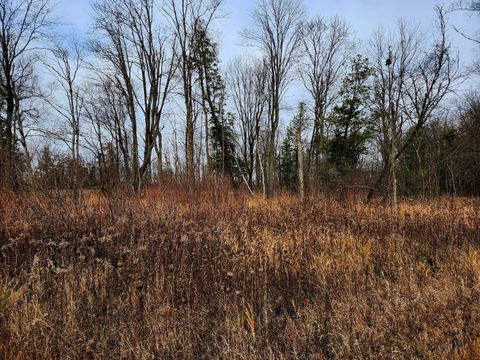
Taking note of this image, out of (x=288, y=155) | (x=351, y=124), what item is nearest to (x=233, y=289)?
(x=351, y=124)

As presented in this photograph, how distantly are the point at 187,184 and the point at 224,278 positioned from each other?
4.81 m

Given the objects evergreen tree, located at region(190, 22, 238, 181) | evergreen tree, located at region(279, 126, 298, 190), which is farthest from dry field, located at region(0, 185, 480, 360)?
evergreen tree, located at region(279, 126, 298, 190)

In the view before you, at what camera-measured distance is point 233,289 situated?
11.7 feet

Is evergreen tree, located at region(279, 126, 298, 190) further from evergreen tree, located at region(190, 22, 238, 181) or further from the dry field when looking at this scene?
the dry field

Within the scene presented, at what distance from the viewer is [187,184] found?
27.3 feet

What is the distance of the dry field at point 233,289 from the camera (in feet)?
8.00

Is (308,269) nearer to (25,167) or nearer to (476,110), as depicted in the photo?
(25,167)

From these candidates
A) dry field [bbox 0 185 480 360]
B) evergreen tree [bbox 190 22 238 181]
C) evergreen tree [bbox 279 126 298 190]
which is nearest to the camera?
dry field [bbox 0 185 480 360]

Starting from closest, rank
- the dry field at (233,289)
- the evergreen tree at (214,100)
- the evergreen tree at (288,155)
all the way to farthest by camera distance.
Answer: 1. the dry field at (233,289)
2. the evergreen tree at (214,100)
3. the evergreen tree at (288,155)

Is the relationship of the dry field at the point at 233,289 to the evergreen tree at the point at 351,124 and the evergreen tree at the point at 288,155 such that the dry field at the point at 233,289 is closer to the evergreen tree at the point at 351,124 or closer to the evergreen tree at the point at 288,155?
the evergreen tree at the point at 351,124

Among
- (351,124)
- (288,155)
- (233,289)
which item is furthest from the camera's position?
(288,155)

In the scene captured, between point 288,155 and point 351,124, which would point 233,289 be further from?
point 288,155

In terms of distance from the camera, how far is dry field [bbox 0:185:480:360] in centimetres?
244

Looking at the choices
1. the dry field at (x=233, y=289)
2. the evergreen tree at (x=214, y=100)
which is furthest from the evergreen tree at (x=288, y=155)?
the dry field at (x=233, y=289)
